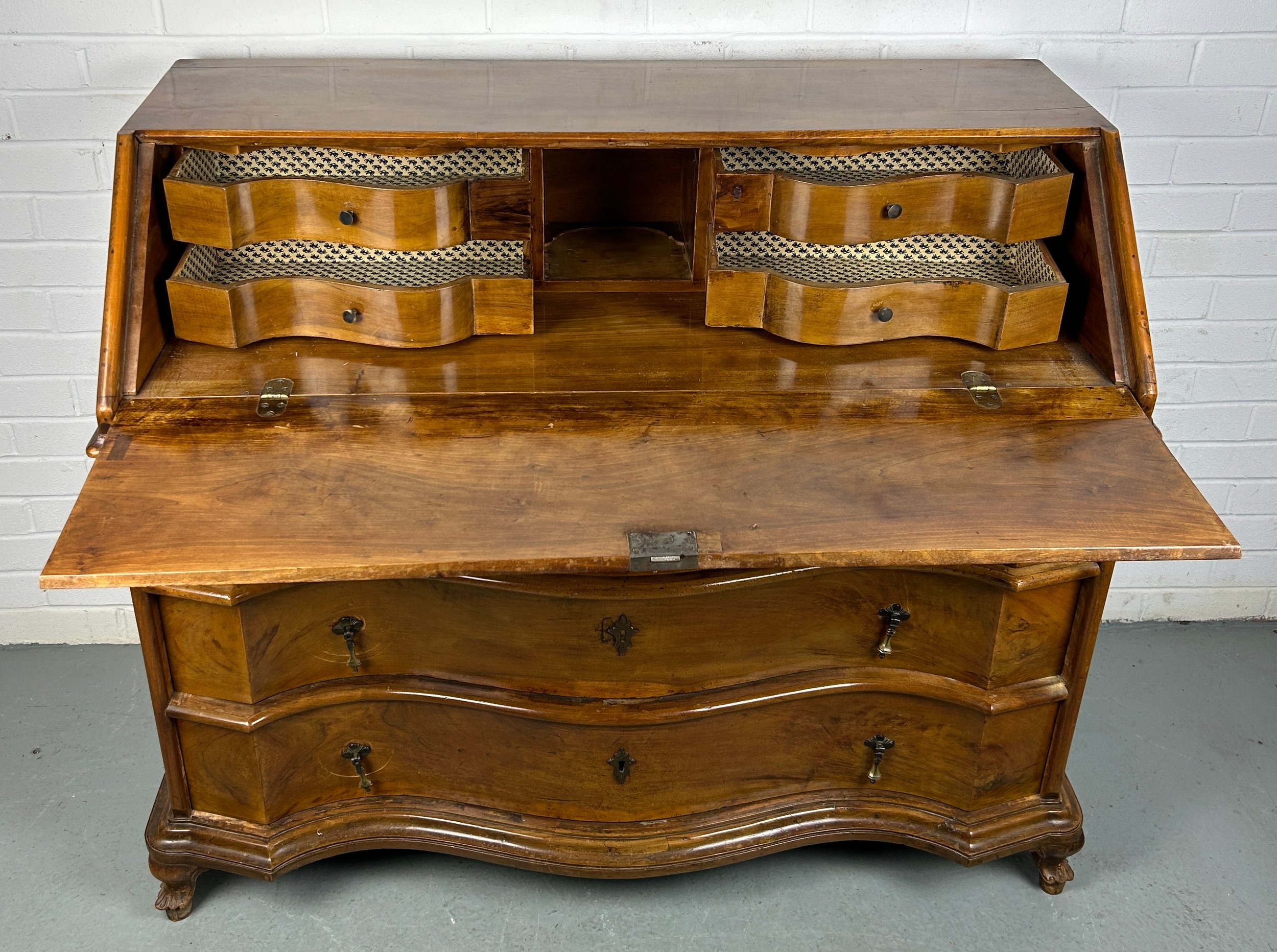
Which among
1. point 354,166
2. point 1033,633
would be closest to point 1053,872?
point 1033,633

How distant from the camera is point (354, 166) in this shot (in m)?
2.06

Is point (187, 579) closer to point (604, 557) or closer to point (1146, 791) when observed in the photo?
point (604, 557)

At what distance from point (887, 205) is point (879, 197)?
0.02 meters

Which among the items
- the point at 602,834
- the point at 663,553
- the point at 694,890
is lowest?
the point at 694,890

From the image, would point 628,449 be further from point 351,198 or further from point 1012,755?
point 1012,755

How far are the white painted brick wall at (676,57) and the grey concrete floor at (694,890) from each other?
65 centimetres

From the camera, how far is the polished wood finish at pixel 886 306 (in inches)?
82.2

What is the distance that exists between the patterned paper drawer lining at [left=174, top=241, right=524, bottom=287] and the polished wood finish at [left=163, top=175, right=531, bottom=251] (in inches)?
2.1

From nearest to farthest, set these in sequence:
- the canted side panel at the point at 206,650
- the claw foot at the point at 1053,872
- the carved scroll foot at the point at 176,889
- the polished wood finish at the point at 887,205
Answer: the canted side panel at the point at 206,650, the polished wood finish at the point at 887,205, the carved scroll foot at the point at 176,889, the claw foot at the point at 1053,872

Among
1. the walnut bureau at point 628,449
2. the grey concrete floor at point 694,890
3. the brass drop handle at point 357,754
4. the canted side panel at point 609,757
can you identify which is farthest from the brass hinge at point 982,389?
the brass drop handle at point 357,754

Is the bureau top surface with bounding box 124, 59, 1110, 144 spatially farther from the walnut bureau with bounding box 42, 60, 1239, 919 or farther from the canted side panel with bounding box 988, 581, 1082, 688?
the canted side panel with bounding box 988, 581, 1082, 688

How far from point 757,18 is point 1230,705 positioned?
1874mm

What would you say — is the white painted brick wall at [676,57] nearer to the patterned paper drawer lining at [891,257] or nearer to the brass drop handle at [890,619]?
the patterned paper drawer lining at [891,257]

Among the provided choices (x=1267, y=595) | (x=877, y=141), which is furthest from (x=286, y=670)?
(x=1267, y=595)
